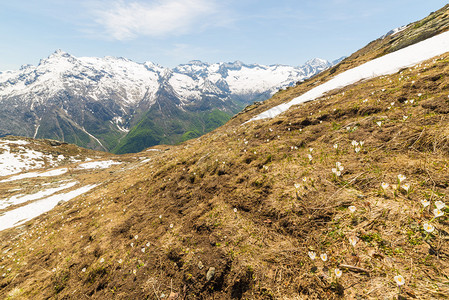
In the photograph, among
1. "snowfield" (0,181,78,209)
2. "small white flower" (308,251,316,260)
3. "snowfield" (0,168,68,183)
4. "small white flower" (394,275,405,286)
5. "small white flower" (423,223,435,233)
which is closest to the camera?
"small white flower" (394,275,405,286)

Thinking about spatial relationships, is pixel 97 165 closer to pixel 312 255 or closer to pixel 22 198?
pixel 22 198

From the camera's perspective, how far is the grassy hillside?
12.0ft

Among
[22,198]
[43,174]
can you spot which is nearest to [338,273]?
[22,198]

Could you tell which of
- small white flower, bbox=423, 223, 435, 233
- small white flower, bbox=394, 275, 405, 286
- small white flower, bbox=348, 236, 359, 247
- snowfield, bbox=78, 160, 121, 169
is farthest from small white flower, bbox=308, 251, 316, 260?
snowfield, bbox=78, 160, 121, 169

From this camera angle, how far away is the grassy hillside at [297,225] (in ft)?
12.0

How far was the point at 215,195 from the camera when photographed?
827cm

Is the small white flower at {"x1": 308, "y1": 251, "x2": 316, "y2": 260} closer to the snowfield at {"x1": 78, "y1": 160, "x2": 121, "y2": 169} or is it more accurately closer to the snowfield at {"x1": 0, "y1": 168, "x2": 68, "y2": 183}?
the snowfield at {"x1": 0, "y1": 168, "x2": 68, "y2": 183}

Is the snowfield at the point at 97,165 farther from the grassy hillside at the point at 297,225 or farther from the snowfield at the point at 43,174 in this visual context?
the grassy hillside at the point at 297,225

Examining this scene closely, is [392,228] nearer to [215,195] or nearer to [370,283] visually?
[370,283]

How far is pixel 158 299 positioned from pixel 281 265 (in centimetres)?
383

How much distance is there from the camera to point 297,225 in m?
5.07

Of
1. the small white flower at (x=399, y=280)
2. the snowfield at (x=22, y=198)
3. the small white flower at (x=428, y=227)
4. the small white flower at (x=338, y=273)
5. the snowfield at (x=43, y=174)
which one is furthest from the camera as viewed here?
the snowfield at (x=43, y=174)

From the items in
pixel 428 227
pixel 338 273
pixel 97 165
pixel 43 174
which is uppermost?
pixel 43 174

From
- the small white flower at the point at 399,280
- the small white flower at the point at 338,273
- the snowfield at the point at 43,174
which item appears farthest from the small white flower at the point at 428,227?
the snowfield at the point at 43,174
